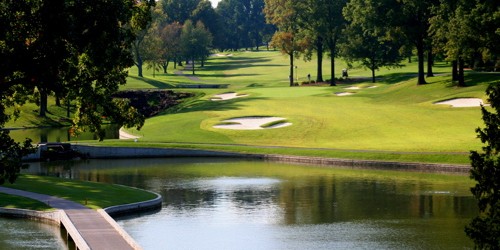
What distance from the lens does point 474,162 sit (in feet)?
72.2

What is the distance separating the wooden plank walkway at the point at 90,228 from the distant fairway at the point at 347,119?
2998 centimetres

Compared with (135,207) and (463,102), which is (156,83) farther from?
(135,207)

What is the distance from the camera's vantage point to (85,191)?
44.8 meters

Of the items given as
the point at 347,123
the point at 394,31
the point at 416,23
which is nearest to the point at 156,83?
the point at 394,31

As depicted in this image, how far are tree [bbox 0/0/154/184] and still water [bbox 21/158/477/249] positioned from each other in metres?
6.76

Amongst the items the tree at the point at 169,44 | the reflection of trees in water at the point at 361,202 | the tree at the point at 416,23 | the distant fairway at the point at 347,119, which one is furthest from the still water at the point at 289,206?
the tree at the point at 169,44

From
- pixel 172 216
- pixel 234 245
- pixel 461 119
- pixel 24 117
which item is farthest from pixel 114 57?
pixel 24 117

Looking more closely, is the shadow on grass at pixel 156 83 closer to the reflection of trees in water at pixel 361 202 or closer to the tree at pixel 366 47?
the tree at pixel 366 47

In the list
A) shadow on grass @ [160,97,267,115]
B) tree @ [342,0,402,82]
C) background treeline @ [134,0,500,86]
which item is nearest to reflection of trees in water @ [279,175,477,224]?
background treeline @ [134,0,500,86]

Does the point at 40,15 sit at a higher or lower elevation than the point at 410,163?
higher

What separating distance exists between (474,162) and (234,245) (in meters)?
12.9

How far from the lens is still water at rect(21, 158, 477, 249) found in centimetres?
3372

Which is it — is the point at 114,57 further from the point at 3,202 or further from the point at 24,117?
the point at 24,117

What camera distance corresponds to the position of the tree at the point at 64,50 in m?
25.8
